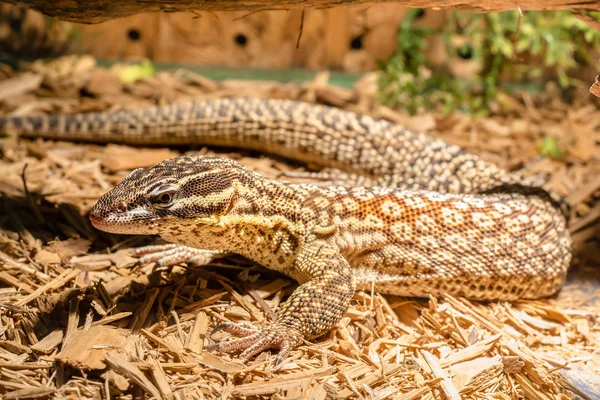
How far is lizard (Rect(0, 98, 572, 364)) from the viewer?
4.25 metres

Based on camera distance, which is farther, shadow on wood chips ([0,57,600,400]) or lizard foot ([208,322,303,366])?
lizard foot ([208,322,303,366])

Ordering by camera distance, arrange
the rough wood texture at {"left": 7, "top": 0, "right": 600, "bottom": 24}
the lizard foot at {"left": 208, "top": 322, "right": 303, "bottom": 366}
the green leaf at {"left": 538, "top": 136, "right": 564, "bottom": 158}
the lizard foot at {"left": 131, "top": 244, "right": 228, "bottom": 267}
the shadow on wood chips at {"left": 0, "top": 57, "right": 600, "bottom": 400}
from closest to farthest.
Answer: the shadow on wood chips at {"left": 0, "top": 57, "right": 600, "bottom": 400} < the lizard foot at {"left": 208, "top": 322, "right": 303, "bottom": 366} < the rough wood texture at {"left": 7, "top": 0, "right": 600, "bottom": 24} < the lizard foot at {"left": 131, "top": 244, "right": 228, "bottom": 267} < the green leaf at {"left": 538, "top": 136, "right": 564, "bottom": 158}

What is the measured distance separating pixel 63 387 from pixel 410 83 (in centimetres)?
672

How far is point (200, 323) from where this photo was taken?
4395mm

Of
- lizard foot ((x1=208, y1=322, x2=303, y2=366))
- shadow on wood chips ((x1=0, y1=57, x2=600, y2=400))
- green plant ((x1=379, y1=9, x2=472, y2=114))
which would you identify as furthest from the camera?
green plant ((x1=379, y1=9, x2=472, y2=114))

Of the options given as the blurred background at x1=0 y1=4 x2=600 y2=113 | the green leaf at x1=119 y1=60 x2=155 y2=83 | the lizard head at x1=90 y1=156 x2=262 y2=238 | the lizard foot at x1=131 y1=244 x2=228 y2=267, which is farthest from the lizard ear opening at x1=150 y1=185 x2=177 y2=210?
the blurred background at x1=0 y1=4 x2=600 y2=113

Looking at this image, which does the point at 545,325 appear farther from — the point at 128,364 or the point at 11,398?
the point at 11,398

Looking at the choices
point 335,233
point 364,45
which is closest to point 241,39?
point 364,45

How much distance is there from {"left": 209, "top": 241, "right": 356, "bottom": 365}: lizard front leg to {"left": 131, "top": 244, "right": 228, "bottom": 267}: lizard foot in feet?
2.62

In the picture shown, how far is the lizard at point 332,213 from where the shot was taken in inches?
167

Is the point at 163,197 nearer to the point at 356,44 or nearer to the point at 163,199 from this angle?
the point at 163,199

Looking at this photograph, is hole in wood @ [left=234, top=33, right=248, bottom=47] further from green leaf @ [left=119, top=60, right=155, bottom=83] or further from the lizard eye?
the lizard eye

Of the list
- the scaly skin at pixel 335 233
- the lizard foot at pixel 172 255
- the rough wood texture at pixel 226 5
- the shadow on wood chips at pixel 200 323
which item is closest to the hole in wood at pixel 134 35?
the shadow on wood chips at pixel 200 323

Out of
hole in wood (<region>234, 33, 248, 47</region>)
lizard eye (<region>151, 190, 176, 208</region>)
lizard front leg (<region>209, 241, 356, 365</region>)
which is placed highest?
hole in wood (<region>234, 33, 248, 47</region>)
